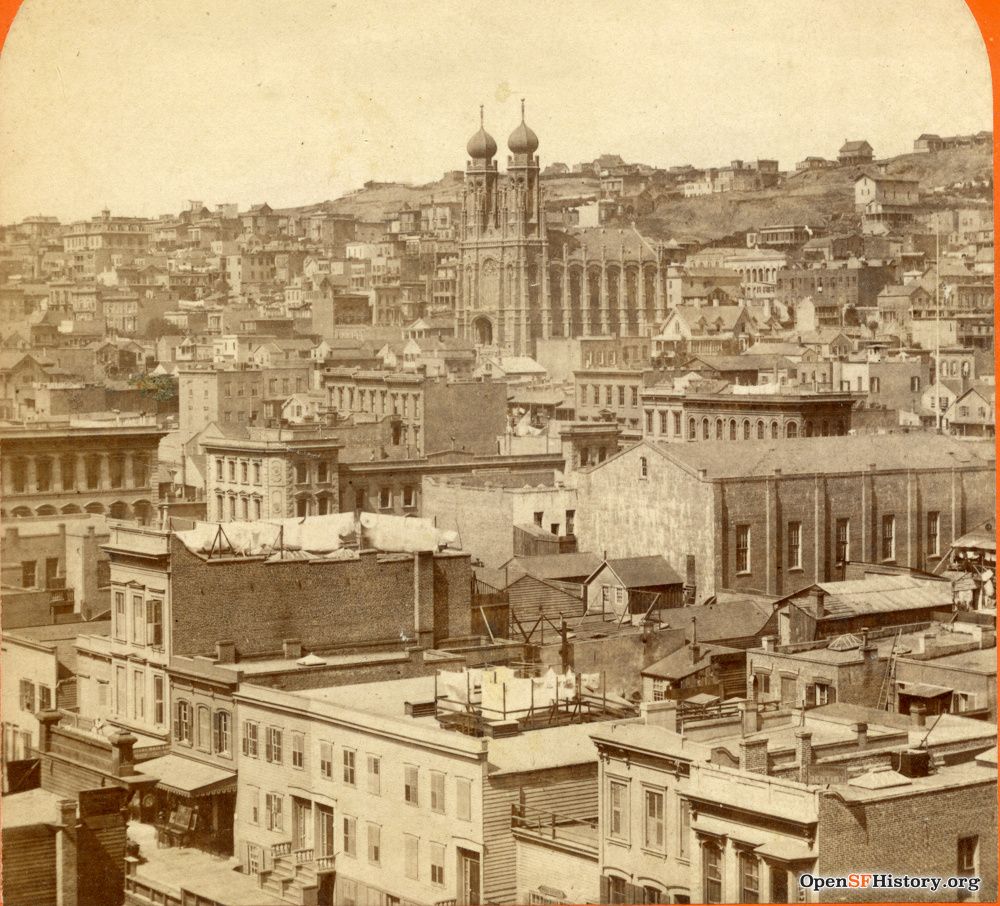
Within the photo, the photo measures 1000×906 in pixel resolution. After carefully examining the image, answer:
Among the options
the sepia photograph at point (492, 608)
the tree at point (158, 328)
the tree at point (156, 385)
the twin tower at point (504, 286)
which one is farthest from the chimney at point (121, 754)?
the twin tower at point (504, 286)

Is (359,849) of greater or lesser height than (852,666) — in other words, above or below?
below

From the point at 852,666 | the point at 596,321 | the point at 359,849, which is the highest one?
the point at 596,321

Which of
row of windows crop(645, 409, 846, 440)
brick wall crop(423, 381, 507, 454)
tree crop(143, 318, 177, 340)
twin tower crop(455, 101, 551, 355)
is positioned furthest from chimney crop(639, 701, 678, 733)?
twin tower crop(455, 101, 551, 355)

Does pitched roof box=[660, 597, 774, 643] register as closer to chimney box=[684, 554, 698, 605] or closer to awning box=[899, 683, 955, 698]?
chimney box=[684, 554, 698, 605]

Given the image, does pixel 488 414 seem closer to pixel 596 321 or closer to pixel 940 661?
pixel 940 661

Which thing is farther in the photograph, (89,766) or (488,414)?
(488,414)

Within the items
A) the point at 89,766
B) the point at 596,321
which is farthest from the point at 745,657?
the point at 596,321

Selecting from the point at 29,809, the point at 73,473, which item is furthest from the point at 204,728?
the point at 73,473

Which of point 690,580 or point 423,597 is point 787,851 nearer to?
point 423,597
